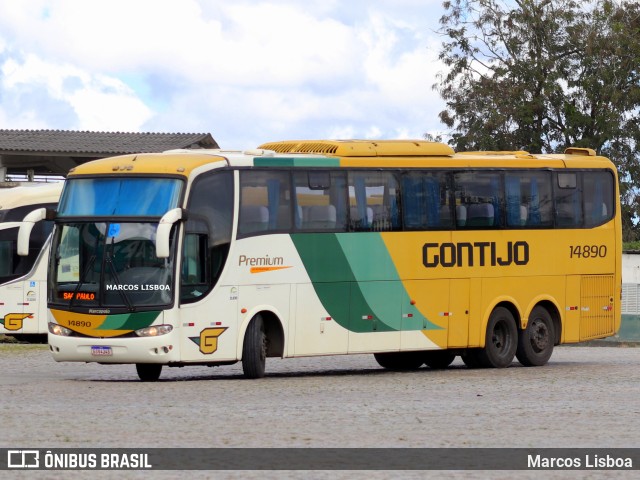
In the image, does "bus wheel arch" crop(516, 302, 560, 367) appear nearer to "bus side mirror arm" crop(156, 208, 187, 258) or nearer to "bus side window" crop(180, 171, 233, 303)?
"bus side window" crop(180, 171, 233, 303)

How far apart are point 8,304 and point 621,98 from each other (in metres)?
36.1

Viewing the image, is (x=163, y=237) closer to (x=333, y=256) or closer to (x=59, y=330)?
(x=59, y=330)

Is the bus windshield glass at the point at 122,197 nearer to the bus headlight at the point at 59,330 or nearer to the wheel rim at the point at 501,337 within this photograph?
the bus headlight at the point at 59,330

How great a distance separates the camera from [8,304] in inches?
1439

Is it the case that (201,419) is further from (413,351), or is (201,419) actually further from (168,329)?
Result: (413,351)

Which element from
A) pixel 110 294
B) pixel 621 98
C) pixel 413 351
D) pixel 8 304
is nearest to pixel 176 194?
pixel 110 294

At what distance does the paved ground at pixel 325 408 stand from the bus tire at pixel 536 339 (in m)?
0.53

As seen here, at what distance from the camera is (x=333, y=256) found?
24.6 meters

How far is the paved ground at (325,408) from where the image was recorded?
46.5 feet

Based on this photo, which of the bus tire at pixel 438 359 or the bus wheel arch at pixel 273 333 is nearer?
the bus wheel arch at pixel 273 333

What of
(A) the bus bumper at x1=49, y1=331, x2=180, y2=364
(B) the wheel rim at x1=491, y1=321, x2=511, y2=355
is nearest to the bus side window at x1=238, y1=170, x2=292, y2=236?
(A) the bus bumper at x1=49, y1=331, x2=180, y2=364

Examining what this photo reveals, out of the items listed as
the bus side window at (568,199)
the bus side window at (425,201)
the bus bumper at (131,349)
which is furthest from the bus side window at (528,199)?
the bus bumper at (131,349)

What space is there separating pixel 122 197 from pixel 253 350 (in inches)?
119

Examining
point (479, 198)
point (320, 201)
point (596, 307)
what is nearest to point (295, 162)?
point (320, 201)
